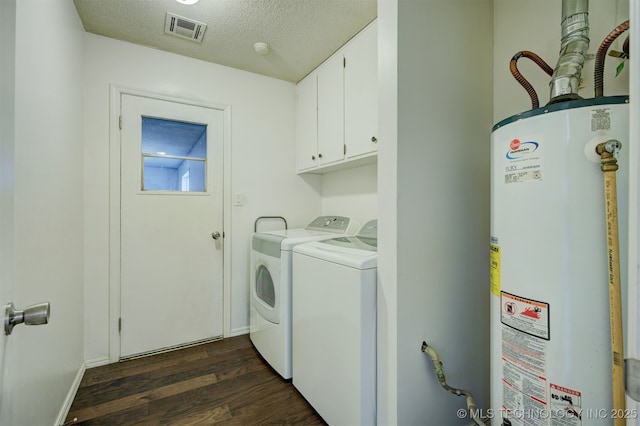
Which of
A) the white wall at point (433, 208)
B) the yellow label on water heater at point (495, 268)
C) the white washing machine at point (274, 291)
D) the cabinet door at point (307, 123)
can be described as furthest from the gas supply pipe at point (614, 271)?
the cabinet door at point (307, 123)

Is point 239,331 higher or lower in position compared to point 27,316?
lower

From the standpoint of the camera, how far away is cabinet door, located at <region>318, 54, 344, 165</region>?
209 cm

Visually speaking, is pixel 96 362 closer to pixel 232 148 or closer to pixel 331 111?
pixel 232 148

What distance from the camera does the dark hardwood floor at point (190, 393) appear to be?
1.48 metres

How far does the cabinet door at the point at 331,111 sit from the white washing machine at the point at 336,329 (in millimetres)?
850

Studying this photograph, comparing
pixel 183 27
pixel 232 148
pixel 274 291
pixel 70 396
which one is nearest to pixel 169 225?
pixel 232 148

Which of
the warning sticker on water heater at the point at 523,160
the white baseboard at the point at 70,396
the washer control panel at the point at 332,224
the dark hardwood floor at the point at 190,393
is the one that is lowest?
the dark hardwood floor at the point at 190,393

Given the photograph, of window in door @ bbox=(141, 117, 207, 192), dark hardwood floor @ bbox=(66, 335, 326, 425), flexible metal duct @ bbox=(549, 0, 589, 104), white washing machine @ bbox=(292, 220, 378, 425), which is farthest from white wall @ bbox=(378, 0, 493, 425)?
window in door @ bbox=(141, 117, 207, 192)

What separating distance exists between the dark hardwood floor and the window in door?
4.26 feet

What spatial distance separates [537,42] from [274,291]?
193 centimetres

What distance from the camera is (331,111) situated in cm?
219

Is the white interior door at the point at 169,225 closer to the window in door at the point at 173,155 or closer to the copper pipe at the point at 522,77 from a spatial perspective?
the window in door at the point at 173,155

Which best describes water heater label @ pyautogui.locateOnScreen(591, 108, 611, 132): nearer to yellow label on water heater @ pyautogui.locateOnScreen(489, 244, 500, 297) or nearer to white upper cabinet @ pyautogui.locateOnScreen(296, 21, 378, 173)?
yellow label on water heater @ pyautogui.locateOnScreen(489, 244, 500, 297)

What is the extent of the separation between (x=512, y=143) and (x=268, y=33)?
5.79 feet
